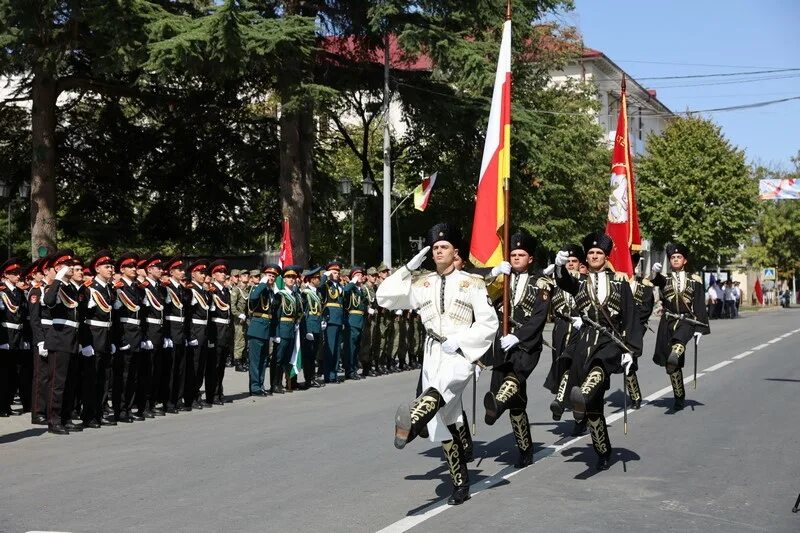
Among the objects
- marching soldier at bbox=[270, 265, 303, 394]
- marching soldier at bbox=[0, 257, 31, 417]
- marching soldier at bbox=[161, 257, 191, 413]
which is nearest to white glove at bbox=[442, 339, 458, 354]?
marching soldier at bbox=[161, 257, 191, 413]

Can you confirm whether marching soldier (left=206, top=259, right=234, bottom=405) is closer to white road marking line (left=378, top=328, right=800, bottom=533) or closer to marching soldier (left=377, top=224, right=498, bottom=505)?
white road marking line (left=378, top=328, right=800, bottom=533)

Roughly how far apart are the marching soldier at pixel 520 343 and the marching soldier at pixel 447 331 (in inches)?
31.4

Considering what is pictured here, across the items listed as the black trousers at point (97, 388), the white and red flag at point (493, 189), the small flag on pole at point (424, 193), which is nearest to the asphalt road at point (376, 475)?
the black trousers at point (97, 388)

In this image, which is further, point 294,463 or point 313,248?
point 313,248

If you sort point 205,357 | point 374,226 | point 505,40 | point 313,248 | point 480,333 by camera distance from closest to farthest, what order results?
1. point 480,333
2. point 505,40
3. point 205,357
4. point 374,226
5. point 313,248

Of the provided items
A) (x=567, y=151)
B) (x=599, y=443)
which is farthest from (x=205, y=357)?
(x=567, y=151)

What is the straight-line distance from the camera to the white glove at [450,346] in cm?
824

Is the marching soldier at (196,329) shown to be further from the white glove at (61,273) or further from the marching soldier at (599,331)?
the marching soldier at (599,331)

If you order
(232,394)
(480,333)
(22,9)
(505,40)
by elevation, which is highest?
(22,9)

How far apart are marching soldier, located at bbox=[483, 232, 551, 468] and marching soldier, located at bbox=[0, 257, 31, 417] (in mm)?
7022

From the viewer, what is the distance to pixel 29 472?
10.0m

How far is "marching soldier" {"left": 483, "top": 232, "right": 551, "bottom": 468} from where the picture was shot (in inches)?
384

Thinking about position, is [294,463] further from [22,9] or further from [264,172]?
[264,172]

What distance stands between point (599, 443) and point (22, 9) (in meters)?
19.8
